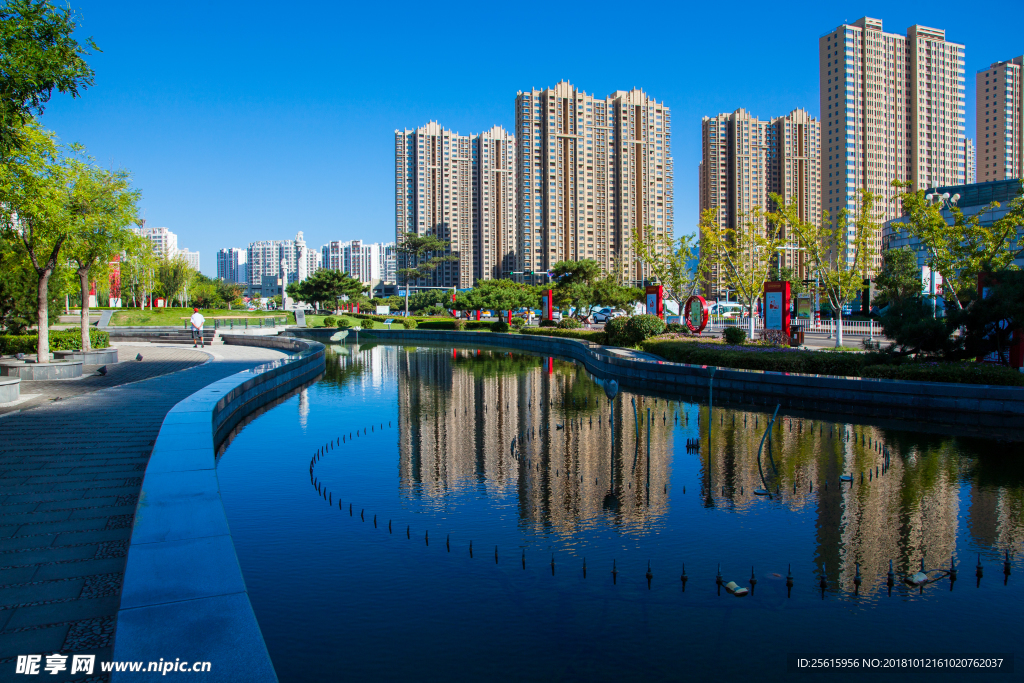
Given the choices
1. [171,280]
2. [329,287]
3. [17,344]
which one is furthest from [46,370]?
[329,287]

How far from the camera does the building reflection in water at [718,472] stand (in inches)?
352

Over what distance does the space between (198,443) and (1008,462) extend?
13633 mm

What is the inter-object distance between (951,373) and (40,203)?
24.9 meters

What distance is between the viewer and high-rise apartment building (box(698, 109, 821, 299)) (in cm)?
12181

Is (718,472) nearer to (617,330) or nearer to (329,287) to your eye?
(617,330)

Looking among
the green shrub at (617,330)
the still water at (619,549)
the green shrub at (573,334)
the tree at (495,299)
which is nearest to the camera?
the still water at (619,549)

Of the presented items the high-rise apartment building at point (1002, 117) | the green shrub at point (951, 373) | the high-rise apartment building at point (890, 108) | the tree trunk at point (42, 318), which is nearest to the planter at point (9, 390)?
the tree trunk at point (42, 318)

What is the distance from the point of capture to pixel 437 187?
5433 inches

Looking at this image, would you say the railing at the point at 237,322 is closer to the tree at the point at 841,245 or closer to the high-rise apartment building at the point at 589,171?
the tree at the point at 841,245

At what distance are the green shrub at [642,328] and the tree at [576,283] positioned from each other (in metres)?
20.6

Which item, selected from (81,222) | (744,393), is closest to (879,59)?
(744,393)

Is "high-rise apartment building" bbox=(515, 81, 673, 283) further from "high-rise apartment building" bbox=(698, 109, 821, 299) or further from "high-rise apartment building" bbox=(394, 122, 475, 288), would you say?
"high-rise apartment building" bbox=(394, 122, 475, 288)

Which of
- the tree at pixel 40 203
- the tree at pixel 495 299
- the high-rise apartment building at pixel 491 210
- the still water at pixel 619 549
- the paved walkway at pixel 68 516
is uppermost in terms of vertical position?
the high-rise apartment building at pixel 491 210

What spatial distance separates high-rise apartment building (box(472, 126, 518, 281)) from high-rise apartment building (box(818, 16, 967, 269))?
191ft
